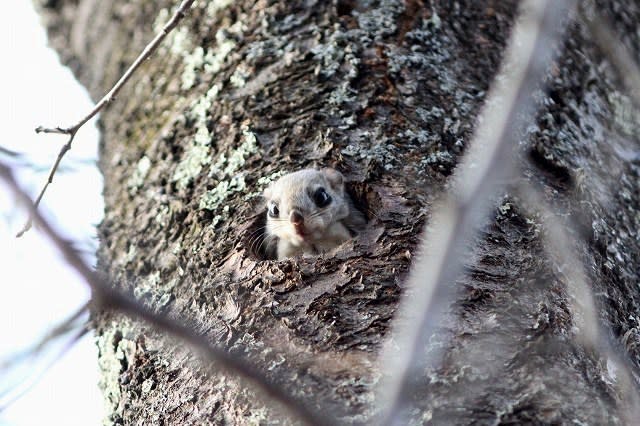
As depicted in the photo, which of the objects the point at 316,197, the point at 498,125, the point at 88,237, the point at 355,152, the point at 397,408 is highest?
the point at 498,125

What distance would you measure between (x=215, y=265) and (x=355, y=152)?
54cm

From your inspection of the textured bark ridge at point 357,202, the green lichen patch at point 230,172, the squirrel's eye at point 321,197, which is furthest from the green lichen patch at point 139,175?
the squirrel's eye at point 321,197

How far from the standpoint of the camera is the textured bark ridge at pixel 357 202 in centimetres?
189

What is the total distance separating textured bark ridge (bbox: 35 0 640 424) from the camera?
1.89m

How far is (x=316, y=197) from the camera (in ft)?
10.1

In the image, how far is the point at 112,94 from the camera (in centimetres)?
219

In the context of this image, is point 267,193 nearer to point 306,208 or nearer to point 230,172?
point 230,172

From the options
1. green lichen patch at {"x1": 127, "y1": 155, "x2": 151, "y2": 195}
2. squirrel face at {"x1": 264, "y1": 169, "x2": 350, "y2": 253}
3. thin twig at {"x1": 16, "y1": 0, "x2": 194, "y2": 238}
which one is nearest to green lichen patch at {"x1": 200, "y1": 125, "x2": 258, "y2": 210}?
squirrel face at {"x1": 264, "y1": 169, "x2": 350, "y2": 253}

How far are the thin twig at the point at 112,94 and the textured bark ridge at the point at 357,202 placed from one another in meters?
0.46

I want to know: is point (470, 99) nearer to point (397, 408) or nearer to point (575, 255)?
point (575, 255)

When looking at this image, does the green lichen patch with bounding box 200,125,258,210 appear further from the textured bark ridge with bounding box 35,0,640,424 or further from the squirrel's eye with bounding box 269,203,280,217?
the squirrel's eye with bounding box 269,203,280,217

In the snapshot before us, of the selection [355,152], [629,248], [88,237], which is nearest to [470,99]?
[355,152]

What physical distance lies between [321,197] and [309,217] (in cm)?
18

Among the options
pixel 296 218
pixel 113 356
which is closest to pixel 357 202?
pixel 296 218
